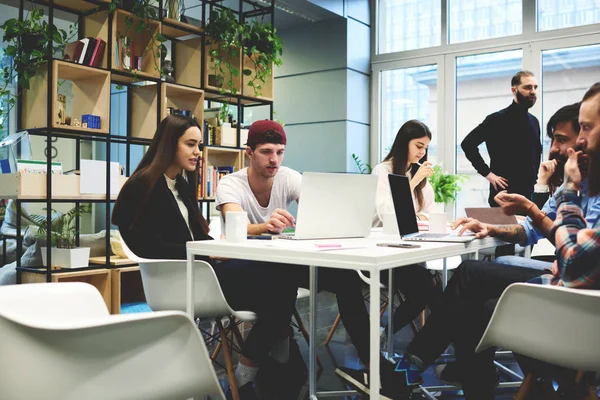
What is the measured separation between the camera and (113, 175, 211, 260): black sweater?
2.61 metres

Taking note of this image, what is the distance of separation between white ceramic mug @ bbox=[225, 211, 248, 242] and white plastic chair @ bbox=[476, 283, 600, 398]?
961 millimetres

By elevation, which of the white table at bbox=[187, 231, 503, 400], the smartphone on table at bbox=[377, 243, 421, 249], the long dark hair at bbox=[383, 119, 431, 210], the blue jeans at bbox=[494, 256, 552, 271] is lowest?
the blue jeans at bbox=[494, 256, 552, 271]

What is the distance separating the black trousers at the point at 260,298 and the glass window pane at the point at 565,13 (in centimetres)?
500

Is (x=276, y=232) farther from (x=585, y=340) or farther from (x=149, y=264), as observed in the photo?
(x=585, y=340)

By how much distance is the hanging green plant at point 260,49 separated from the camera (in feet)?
17.1

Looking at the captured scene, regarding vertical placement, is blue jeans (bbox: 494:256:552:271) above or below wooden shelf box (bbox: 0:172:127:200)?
below

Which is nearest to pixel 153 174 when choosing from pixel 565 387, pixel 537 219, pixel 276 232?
pixel 276 232

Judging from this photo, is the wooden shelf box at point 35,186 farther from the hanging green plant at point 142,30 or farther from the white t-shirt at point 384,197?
the white t-shirt at point 384,197

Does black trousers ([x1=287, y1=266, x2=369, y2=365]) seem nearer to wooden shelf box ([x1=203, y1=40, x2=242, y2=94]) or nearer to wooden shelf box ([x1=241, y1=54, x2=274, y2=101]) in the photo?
wooden shelf box ([x1=203, y1=40, x2=242, y2=94])

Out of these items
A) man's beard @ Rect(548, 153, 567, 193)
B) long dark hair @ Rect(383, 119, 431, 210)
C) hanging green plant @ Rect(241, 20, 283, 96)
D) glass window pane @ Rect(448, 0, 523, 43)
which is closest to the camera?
man's beard @ Rect(548, 153, 567, 193)

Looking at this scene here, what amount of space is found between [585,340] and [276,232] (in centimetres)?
134

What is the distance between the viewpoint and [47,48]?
3.87 meters

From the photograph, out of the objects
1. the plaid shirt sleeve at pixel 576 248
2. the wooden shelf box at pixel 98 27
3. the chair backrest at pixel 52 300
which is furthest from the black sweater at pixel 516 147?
the chair backrest at pixel 52 300

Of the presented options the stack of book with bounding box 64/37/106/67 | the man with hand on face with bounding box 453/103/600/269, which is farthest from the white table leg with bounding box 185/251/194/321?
the stack of book with bounding box 64/37/106/67
